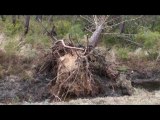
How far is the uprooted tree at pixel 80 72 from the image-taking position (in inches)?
397

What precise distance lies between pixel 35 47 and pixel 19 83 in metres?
2.82

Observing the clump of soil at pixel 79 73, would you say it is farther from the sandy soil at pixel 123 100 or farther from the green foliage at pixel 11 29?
the green foliage at pixel 11 29

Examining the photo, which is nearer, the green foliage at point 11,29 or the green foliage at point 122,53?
the green foliage at point 11,29

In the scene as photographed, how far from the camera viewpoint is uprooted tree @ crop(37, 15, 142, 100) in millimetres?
10094

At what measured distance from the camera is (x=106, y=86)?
10969 millimetres

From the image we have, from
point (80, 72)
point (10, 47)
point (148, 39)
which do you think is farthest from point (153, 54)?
point (10, 47)

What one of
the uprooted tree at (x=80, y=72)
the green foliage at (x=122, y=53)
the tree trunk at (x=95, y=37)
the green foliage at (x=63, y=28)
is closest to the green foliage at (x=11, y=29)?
the green foliage at (x=63, y=28)

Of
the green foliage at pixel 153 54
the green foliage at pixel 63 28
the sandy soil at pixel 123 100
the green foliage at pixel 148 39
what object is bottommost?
the sandy soil at pixel 123 100

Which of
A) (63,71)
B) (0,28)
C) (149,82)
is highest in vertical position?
(0,28)

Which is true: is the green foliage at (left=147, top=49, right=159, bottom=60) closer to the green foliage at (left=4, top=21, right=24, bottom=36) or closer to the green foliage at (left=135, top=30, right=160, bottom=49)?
the green foliage at (left=135, top=30, right=160, bottom=49)
